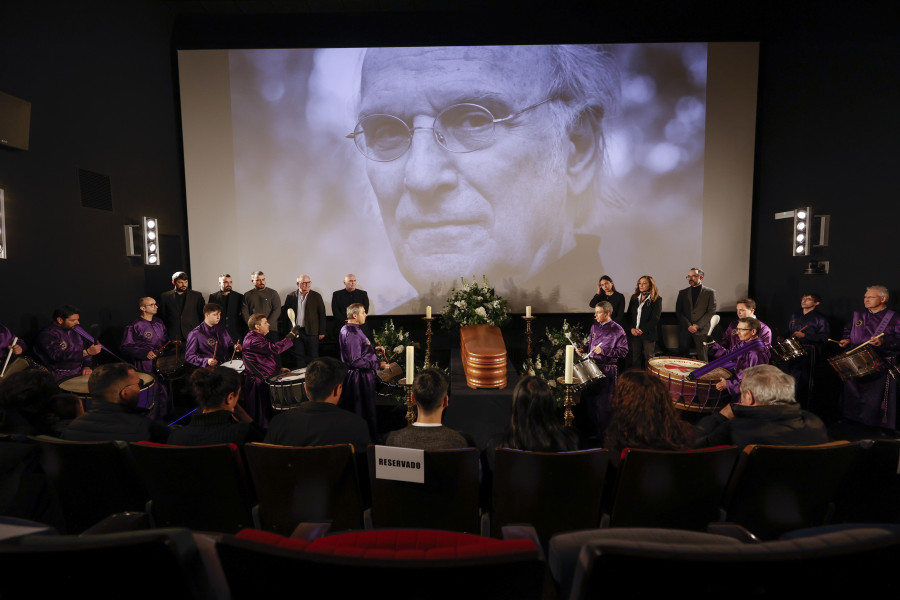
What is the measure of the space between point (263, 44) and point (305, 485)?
8417mm

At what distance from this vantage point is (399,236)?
27.7 feet

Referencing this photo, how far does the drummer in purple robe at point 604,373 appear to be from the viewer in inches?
201

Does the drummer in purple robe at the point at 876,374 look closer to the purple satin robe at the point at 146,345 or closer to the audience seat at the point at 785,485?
the audience seat at the point at 785,485

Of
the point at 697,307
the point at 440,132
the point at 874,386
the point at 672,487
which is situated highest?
the point at 440,132

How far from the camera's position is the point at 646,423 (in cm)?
225

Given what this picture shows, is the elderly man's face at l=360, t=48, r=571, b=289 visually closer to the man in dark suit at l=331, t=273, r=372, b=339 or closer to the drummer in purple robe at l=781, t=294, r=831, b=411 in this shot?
the man in dark suit at l=331, t=273, r=372, b=339

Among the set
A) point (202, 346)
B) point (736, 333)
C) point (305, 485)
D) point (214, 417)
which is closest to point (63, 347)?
point (202, 346)

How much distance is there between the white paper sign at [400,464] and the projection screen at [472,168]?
21.2ft

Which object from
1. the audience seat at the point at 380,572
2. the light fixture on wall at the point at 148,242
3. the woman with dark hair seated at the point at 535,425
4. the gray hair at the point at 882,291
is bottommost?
the woman with dark hair seated at the point at 535,425

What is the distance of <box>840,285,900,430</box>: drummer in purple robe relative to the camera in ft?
17.2

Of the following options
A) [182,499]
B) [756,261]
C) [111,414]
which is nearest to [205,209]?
[111,414]

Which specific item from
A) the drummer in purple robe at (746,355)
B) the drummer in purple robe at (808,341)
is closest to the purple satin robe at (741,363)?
the drummer in purple robe at (746,355)

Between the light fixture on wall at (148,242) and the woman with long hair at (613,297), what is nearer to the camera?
the light fixture on wall at (148,242)

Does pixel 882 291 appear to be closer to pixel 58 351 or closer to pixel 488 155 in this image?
pixel 488 155
